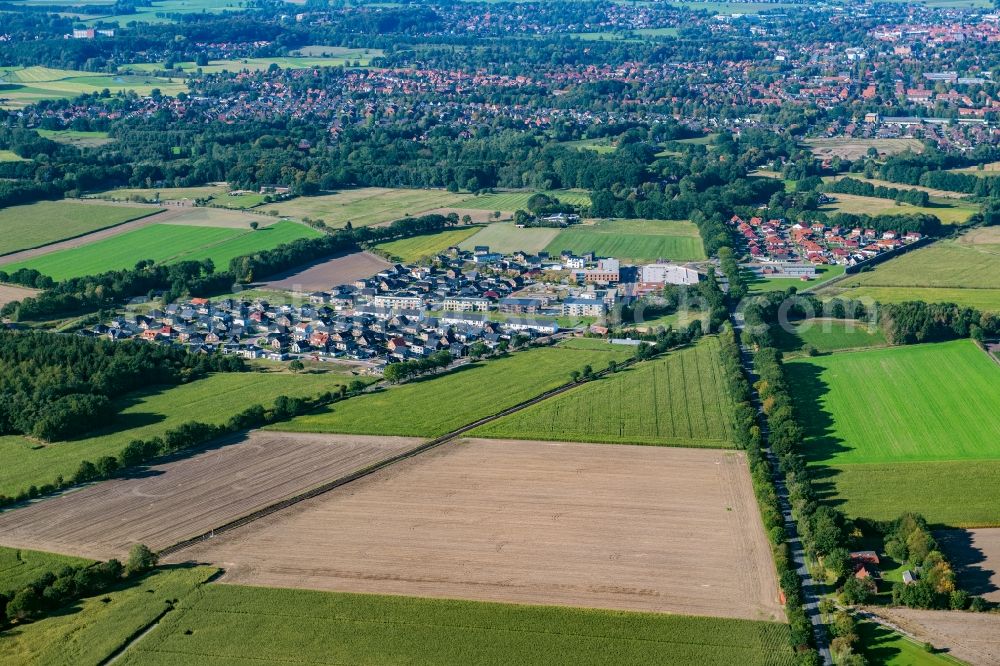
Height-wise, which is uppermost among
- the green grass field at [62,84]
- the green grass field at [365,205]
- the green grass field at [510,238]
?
the green grass field at [62,84]

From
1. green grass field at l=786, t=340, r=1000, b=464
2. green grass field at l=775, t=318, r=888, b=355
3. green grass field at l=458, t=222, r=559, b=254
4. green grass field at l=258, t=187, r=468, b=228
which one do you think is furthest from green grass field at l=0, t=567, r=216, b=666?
green grass field at l=258, t=187, r=468, b=228

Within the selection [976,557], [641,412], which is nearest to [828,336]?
[641,412]

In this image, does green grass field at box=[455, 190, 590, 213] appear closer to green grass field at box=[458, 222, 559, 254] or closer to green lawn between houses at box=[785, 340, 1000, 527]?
green grass field at box=[458, 222, 559, 254]

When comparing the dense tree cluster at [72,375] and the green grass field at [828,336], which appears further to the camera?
the green grass field at [828,336]

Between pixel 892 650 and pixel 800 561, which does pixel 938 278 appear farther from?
pixel 892 650

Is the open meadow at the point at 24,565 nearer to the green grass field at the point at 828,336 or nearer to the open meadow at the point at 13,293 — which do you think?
the open meadow at the point at 13,293

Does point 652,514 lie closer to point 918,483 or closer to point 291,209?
point 918,483

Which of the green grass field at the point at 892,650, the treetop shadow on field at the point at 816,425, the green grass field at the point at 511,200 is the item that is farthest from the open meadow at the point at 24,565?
the green grass field at the point at 511,200
